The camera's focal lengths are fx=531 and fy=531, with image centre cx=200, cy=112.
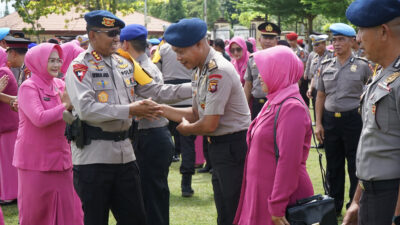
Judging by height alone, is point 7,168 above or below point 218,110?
below

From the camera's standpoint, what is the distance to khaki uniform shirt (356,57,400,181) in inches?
106

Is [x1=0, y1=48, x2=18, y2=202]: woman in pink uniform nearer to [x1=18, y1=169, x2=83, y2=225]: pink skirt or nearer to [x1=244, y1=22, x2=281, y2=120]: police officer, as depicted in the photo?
[x1=18, y1=169, x2=83, y2=225]: pink skirt

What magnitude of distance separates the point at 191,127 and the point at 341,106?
9.06ft

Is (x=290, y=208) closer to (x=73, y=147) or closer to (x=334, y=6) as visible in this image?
(x=73, y=147)

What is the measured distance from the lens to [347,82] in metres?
Result: 6.24

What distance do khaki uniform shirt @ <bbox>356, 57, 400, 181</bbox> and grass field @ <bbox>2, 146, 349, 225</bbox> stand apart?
3.57 m

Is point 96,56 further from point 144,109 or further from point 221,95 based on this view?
point 221,95

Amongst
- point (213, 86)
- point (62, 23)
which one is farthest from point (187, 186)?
point (62, 23)

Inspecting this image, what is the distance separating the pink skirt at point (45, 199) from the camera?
15.6 ft

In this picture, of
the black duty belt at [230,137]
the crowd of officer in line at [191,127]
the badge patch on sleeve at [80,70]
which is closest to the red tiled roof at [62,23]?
the crowd of officer in line at [191,127]

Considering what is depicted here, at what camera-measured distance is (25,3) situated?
27.0m

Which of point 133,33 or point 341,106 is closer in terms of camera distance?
point 133,33

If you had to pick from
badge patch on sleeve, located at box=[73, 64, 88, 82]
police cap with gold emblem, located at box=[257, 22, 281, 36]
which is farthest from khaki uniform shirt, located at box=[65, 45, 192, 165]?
police cap with gold emblem, located at box=[257, 22, 281, 36]

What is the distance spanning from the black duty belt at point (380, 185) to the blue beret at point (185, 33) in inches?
69.1
